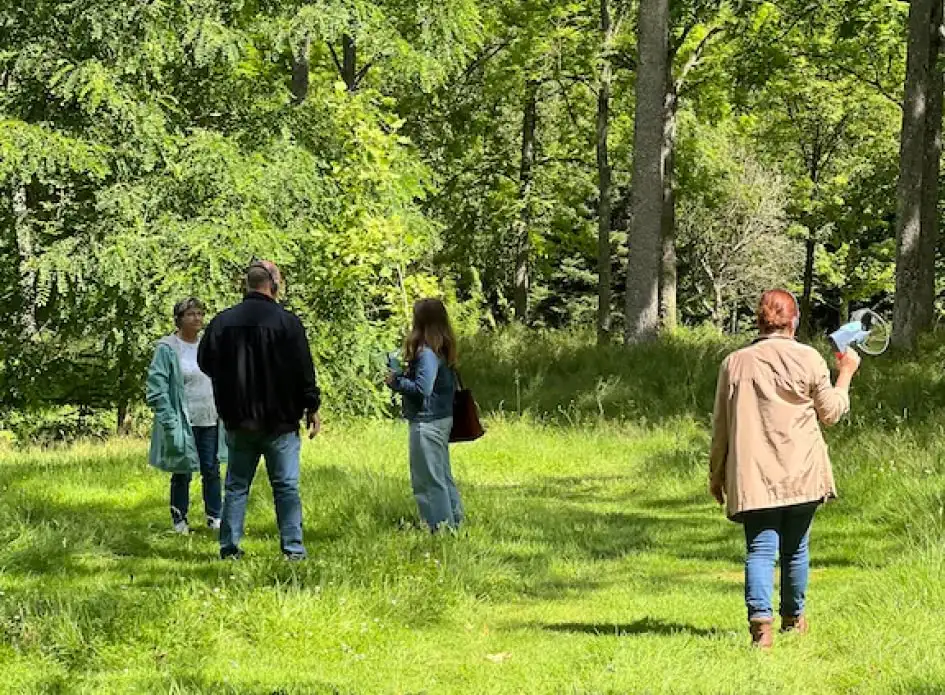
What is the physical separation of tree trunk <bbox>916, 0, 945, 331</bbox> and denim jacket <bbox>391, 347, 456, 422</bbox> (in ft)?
42.0

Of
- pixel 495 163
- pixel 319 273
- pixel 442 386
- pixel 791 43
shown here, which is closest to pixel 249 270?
pixel 442 386

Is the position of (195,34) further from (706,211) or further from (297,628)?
(706,211)

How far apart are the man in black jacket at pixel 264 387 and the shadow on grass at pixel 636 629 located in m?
1.90

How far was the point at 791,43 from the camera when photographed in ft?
71.3

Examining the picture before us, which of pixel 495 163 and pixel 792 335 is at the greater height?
pixel 495 163

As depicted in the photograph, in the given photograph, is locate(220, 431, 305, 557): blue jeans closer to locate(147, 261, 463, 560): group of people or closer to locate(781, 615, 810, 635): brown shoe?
locate(147, 261, 463, 560): group of people

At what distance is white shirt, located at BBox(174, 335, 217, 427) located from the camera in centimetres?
839

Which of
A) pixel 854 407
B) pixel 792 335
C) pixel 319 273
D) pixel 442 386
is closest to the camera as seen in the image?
pixel 792 335

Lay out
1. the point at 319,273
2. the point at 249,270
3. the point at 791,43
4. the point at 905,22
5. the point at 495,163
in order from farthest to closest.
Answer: the point at 495,163
the point at 791,43
the point at 905,22
the point at 319,273
the point at 249,270

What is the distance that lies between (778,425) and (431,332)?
299cm

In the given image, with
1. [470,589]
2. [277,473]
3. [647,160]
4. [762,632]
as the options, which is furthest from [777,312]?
[647,160]

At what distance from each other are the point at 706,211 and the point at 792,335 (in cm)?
4082

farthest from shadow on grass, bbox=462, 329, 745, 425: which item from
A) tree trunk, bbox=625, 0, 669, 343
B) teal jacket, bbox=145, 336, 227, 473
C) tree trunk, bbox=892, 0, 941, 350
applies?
teal jacket, bbox=145, 336, 227, 473

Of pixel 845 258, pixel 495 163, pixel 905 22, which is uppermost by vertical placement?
pixel 905 22
